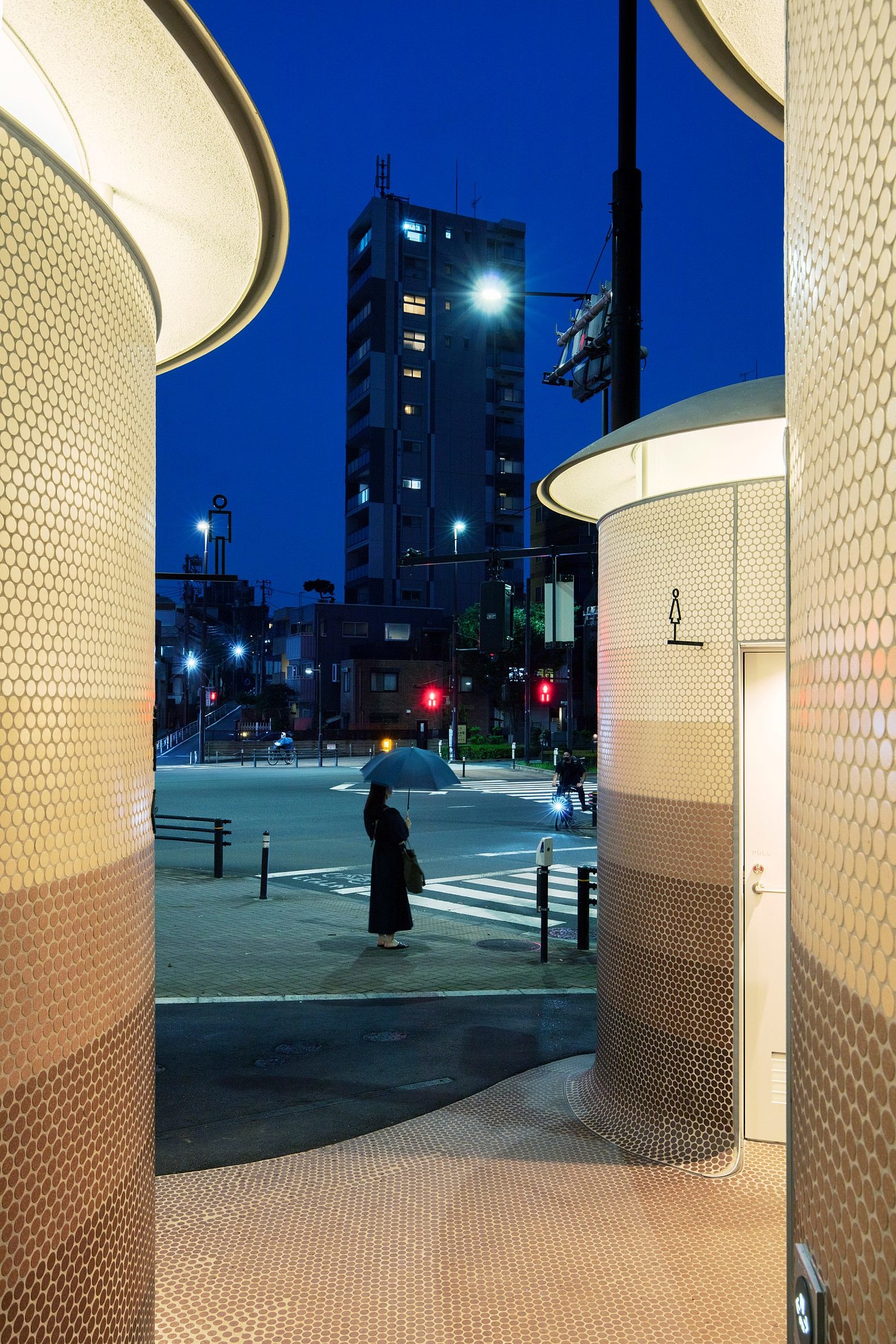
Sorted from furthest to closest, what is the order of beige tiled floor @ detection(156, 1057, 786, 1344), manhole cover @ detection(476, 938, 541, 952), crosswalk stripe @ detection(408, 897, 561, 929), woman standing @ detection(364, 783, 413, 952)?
crosswalk stripe @ detection(408, 897, 561, 929) → manhole cover @ detection(476, 938, 541, 952) → woman standing @ detection(364, 783, 413, 952) → beige tiled floor @ detection(156, 1057, 786, 1344)

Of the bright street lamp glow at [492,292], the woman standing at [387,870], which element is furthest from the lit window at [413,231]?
the woman standing at [387,870]

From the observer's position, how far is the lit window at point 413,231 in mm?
86062

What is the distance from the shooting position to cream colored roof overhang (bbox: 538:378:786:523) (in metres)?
5.82

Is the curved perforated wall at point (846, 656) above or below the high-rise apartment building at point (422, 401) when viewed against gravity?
below

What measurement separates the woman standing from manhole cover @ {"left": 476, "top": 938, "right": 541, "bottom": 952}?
Answer: 39.7 inches

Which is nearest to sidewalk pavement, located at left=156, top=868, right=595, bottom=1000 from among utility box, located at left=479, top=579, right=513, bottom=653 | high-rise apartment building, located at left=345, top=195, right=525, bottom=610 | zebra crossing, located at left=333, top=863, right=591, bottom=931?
zebra crossing, located at left=333, top=863, right=591, bottom=931

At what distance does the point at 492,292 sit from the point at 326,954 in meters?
10.3

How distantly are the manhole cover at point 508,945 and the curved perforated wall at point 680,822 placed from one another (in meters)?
4.94

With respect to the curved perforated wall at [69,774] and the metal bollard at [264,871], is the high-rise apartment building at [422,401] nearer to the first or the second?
the metal bollard at [264,871]

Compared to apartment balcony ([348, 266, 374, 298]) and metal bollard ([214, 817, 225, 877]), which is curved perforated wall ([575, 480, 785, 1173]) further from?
apartment balcony ([348, 266, 374, 298])

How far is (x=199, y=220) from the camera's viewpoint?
14.7 ft

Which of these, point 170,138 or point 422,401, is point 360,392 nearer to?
point 422,401

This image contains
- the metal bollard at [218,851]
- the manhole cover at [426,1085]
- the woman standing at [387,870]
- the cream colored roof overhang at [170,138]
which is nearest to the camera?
the cream colored roof overhang at [170,138]

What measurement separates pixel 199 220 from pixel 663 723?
4028mm
